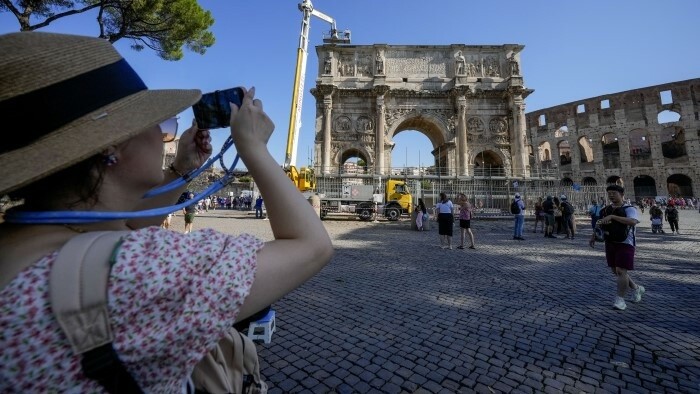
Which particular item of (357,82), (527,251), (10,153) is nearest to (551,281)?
(527,251)

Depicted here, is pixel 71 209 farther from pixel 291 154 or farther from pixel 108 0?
pixel 291 154

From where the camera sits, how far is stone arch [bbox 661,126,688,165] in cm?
3422

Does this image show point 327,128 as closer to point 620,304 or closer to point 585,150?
point 620,304

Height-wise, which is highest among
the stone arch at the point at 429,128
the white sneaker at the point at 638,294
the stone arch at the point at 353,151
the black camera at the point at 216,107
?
the stone arch at the point at 429,128

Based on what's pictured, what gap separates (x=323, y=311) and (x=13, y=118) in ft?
12.4

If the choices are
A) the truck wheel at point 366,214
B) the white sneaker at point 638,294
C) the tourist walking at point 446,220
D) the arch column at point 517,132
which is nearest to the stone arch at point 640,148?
the arch column at point 517,132

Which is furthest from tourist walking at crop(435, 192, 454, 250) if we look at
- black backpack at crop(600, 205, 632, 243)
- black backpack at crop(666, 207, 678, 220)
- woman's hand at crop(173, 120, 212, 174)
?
black backpack at crop(666, 207, 678, 220)

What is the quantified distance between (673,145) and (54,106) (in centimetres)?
5284

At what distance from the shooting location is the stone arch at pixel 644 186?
3581 cm

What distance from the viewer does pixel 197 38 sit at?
12930mm

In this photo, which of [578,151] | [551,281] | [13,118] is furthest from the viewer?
[578,151]

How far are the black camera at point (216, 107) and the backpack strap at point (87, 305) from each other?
67cm

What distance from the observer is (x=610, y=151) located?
38562 mm

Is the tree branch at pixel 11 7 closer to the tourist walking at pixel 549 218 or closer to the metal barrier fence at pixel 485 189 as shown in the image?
the metal barrier fence at pixel 485 189
